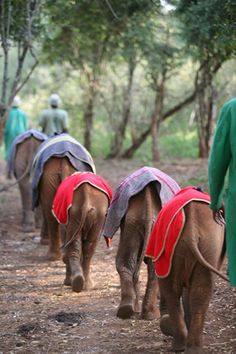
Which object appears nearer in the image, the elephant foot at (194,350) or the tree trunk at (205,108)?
the elephant foot at (194,350)

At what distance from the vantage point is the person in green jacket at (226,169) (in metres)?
4.97

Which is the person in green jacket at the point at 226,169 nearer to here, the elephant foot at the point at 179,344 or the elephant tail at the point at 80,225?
the elephant foot at the point at 179,344

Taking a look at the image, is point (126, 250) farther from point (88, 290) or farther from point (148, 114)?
point (148, 114)

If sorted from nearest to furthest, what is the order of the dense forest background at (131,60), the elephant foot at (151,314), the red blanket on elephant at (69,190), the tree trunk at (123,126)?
the elephant foot at (151,314), the red blanket on elephant at (69,190), the dense forest background at (131,60), the tree trunk at (123,126)

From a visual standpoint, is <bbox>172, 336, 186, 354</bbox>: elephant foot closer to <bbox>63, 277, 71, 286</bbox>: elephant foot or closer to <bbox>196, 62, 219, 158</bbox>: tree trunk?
<bbox>63, 277, 71, 286</bbox>: elephant foot

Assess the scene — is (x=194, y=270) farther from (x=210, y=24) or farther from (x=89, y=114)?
(x=89, y=114)

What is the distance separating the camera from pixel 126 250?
6.16 meters

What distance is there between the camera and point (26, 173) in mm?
11336

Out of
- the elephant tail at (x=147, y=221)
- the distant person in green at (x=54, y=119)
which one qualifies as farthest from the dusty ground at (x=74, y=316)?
the distant person in green at (x=54, y=119)

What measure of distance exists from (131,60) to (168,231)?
1313cm

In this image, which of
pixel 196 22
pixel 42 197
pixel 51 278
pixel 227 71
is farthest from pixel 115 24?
pixel 51 278

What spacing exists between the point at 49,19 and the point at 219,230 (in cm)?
875

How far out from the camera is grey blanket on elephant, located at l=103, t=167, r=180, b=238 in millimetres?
6172

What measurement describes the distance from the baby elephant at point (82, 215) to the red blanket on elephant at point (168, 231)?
1.93 metres
